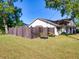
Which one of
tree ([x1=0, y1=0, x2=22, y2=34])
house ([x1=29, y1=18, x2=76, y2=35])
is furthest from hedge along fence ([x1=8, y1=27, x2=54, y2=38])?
house ([x1=29, y1=18, x2=76, y2=35])

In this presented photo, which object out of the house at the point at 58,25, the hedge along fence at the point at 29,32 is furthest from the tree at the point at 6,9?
the house at the point at 58,25

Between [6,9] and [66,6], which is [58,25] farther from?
[6,9]

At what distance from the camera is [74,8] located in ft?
156

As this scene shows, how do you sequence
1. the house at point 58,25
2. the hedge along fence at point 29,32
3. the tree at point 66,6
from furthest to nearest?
the house at point 58,25
the tree at point 66,6
the hedge along fence at point 29,32

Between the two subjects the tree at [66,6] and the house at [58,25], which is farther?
the house at [58,25]

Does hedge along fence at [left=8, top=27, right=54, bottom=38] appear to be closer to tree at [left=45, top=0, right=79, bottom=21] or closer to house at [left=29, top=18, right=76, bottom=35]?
tree at [left=45, top=0, right=79, bottom=21]

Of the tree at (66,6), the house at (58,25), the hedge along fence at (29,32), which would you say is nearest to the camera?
the hedge along fence at (29,32)

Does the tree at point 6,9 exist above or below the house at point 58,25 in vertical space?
above

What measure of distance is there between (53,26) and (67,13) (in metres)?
10.8

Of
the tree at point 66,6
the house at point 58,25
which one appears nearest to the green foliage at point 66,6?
the tree at point 66,6

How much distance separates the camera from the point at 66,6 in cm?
4841

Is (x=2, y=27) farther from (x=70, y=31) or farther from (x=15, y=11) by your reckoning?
(x=70, y=31)

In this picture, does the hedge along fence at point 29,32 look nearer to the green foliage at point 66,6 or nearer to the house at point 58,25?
the green foliage at point 66,6

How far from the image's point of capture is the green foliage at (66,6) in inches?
1857
